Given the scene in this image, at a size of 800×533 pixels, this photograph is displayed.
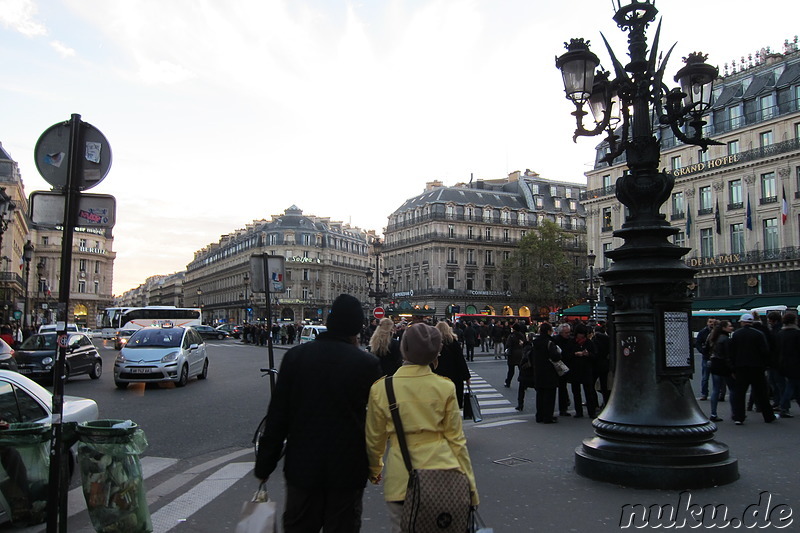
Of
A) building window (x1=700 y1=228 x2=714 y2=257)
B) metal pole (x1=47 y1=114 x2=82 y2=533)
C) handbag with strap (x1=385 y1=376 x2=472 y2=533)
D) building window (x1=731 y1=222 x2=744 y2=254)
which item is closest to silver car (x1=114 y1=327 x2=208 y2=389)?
metal pole (x1=47 y1=114 x2=82 y2=533)

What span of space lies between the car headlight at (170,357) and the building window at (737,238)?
43.6 metres

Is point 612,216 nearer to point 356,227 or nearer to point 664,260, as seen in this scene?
point 664,260

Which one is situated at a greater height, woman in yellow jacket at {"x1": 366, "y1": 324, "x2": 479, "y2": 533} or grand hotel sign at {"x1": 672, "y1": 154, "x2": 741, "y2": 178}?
grand hotel sign at {"x1": 672, "y1": 154, "x2": 741, "y2": 178}

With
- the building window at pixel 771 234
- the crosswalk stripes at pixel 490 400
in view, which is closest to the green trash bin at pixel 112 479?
the crosswalk stripes at pixel 490 400

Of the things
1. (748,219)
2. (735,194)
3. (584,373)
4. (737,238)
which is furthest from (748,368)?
(735,194)

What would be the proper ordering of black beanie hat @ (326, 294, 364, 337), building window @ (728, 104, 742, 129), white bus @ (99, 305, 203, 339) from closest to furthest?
1. black beanie hat @ (326, 294, 364, 337)
2. white bus @ (99, 305, 203, 339)
3. building window @ (728, 104, 742, 129)

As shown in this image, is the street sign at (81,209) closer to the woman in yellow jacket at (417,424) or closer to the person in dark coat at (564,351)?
the woman in yellow jacket at (417,424)

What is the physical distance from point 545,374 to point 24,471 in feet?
26.3

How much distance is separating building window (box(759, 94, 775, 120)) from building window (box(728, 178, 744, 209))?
4.84 m

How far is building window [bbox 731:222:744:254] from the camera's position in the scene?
4766cm

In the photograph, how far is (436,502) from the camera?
3293 mm

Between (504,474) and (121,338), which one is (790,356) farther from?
(121,338)

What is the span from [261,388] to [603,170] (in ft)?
162

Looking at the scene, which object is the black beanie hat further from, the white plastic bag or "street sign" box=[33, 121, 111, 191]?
"street sign" box=[33, 121, 111, 191]
